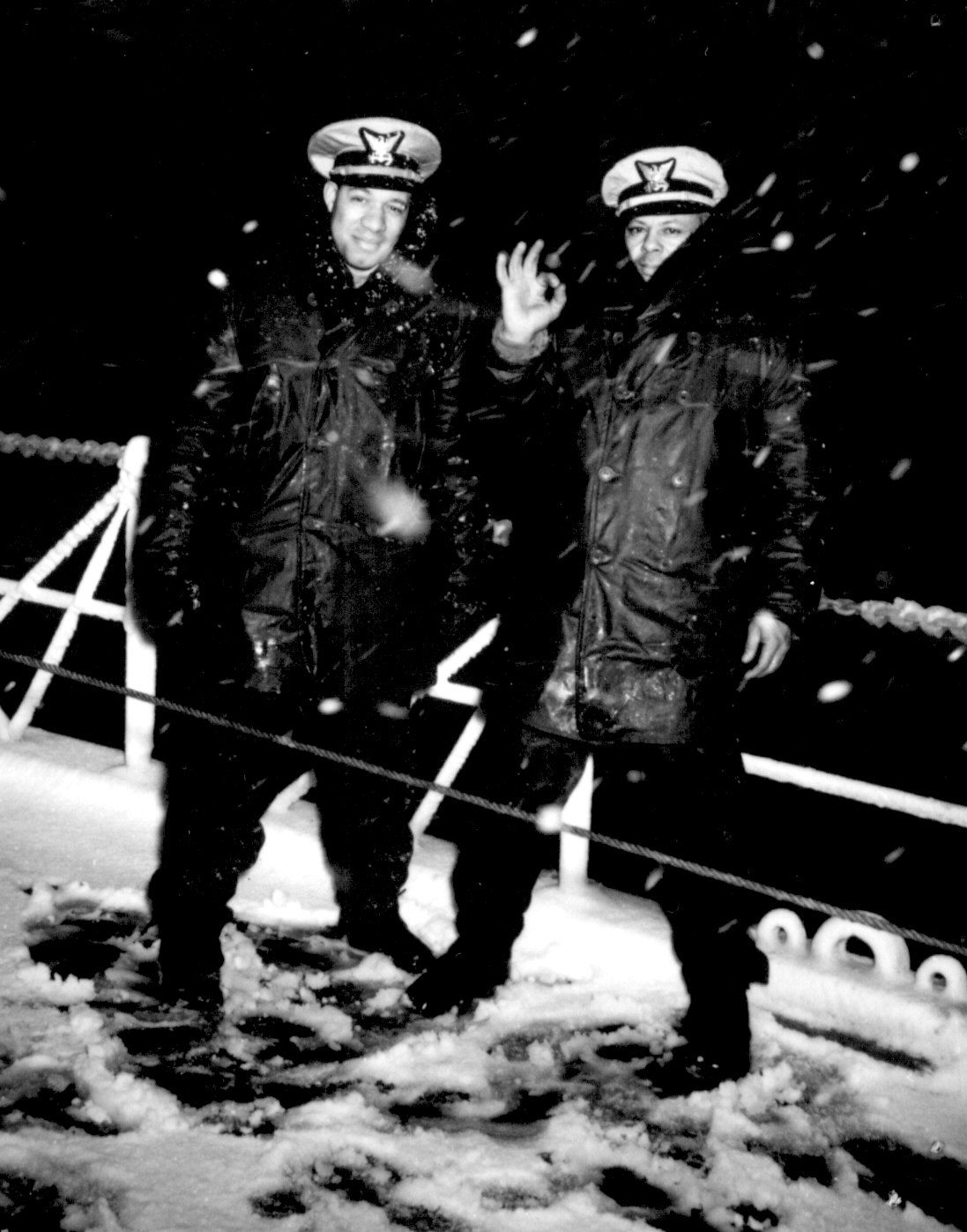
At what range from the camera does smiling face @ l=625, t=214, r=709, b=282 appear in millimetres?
2275

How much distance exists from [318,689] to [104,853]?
1.33 m

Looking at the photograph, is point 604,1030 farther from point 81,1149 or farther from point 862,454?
point 862,454

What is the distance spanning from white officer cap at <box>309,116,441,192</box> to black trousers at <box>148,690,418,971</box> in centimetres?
149

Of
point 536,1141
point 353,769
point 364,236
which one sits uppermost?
point 364,236

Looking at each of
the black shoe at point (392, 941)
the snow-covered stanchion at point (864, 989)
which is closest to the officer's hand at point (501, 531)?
the black shoe at point (392, 941)

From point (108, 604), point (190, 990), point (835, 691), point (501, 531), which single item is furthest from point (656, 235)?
point (835, 691)

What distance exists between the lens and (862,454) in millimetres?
29109

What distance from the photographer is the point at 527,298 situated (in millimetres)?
2092

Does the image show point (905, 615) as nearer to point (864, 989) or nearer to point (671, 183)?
point (864, 989)

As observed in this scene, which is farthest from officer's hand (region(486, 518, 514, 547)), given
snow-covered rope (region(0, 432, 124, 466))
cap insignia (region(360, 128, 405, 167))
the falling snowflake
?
the falling snowflake

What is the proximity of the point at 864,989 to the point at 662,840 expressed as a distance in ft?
2.70

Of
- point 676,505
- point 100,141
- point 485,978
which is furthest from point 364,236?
point 100,141

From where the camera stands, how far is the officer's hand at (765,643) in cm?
221

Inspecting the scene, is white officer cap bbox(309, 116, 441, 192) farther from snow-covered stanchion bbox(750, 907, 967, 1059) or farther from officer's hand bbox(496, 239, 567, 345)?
snow-covered stanchion bbox(750, 907, 967, 1059)
